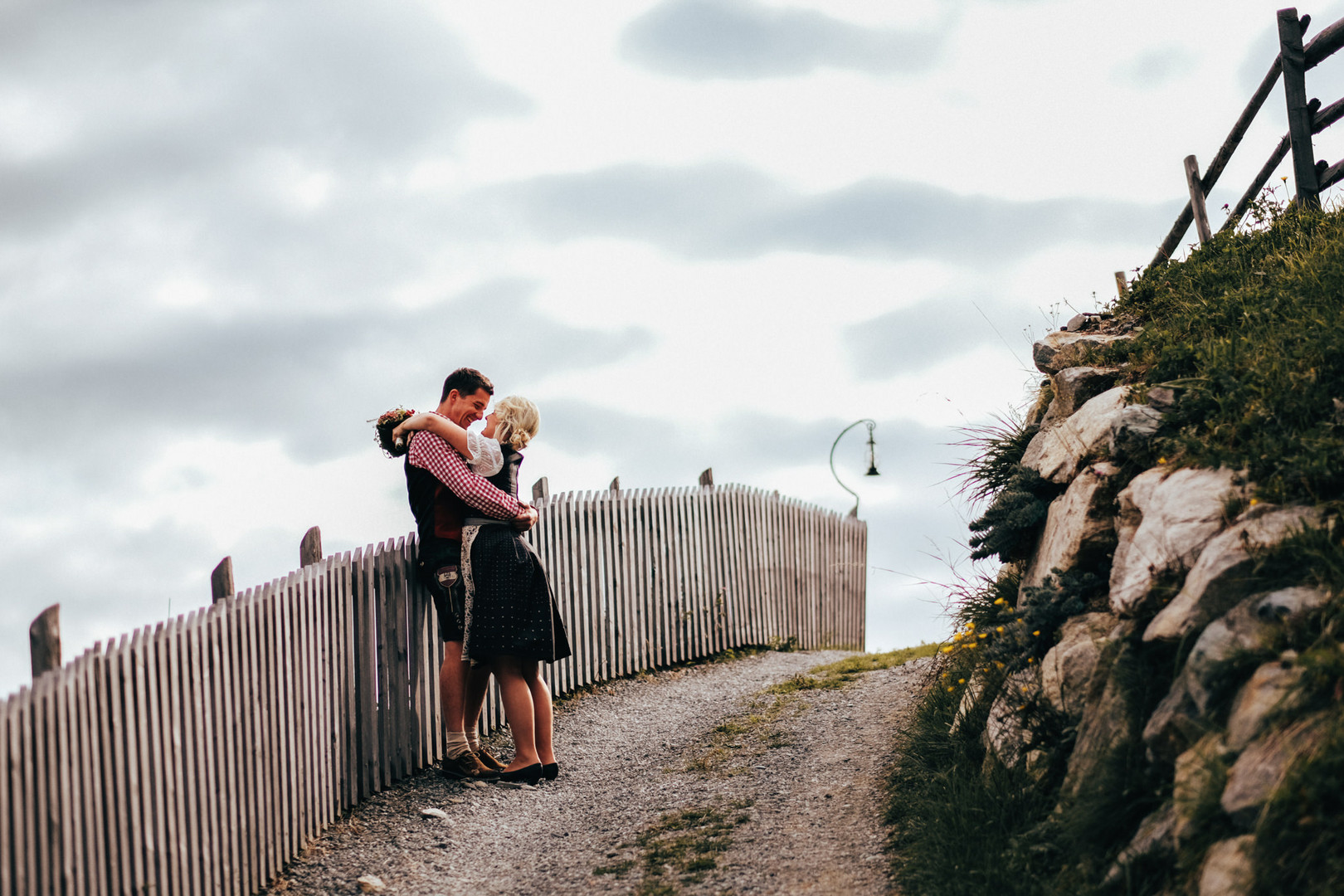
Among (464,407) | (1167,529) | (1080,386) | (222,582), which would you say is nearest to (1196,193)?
(1080,386)

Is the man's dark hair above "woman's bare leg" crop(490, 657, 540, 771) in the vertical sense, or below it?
above

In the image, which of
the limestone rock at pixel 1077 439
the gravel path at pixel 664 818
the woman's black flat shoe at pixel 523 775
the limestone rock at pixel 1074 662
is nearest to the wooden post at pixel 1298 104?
the limestone rock at pixel 1077 439

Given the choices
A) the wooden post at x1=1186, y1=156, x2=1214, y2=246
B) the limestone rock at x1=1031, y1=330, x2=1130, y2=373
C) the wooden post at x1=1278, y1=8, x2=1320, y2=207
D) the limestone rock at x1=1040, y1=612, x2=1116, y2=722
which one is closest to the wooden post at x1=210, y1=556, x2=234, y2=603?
the limestone rock at x1=1040, y1=612, x2=1116, y2=722

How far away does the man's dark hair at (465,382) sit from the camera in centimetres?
624

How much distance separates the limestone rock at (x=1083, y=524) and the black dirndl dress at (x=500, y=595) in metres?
2.90

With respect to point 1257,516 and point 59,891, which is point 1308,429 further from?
point 59,891

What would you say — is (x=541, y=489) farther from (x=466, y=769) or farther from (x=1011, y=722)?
(x=1011, y=722)

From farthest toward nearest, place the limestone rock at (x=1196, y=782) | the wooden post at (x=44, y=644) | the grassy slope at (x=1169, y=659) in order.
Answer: the wooden post at (x=44, y=644), the limestone rock at (x=1196, y=782), the grassy slope at (x=1169, y=659)

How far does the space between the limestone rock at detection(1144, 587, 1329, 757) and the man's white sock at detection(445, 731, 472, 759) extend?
13.9 ft

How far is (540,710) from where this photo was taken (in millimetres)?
6508

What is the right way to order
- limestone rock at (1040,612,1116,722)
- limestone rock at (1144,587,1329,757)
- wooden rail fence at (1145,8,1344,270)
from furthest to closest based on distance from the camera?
wooden rail fence at (1145,8,1344,270), limestone rock at (1040,612,1116,722), limestone rock at (1144,587,1329,757)

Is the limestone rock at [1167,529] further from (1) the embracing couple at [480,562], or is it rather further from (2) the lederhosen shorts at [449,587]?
(2) the lederhosen shorts at [449,587]

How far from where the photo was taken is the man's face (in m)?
6.22

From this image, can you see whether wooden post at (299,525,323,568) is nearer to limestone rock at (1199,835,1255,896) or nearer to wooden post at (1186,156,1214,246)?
limestone rock at (1199,835,1255,896)
